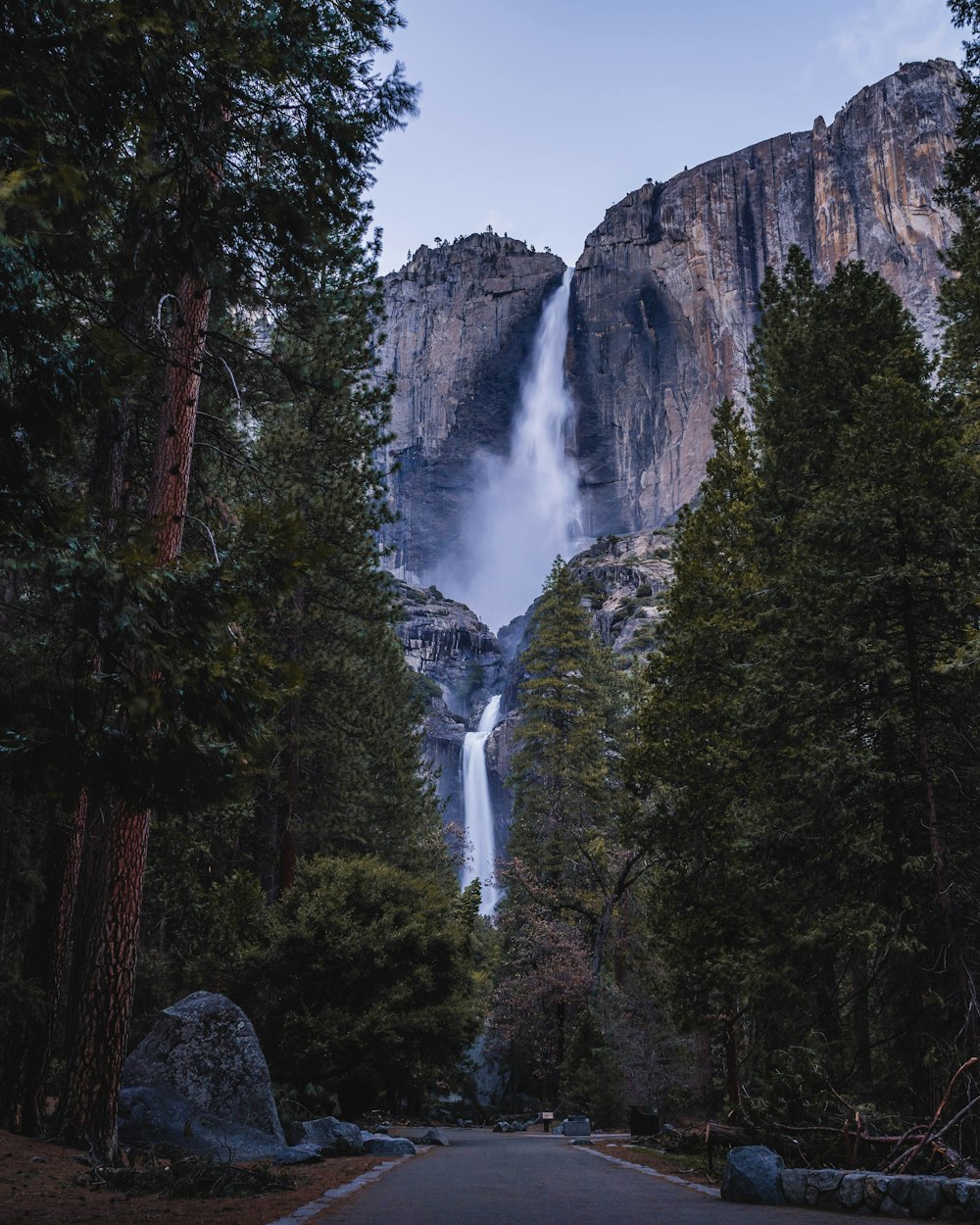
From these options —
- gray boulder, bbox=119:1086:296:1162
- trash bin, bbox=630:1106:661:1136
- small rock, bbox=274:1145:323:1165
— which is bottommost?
trash bin, bbox=630:1106:661:1136

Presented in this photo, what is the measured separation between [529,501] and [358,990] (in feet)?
358

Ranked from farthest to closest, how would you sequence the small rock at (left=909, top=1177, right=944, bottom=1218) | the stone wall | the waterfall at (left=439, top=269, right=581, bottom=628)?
1. the waterfall at (left=439, top=269, right=581, bottom=628)
2. the small rock at (left=909, top=1177, right=944, bottom=1218)
3. the stone wall

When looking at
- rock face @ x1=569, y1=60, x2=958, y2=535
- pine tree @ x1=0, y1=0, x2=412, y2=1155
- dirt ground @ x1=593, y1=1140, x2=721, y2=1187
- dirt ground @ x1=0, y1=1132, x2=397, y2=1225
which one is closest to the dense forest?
pine tree @ x1=0, y1=0, x2=412, y2=1155

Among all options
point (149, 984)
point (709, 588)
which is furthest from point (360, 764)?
point (709, 588)

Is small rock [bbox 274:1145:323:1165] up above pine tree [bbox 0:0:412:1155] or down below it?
below

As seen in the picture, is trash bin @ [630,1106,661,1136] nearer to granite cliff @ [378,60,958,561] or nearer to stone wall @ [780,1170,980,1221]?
stone wall @ [780,1170,980,1221]

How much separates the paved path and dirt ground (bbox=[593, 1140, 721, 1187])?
448 mm

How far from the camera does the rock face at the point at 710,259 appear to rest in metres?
80.8

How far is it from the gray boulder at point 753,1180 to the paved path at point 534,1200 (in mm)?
158

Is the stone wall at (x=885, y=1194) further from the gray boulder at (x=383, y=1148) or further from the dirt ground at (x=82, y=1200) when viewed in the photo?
the gray boulder at (x=383, y=1148)

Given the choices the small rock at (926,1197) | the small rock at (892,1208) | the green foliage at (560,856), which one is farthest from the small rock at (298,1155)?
the green foliage at (560,856)

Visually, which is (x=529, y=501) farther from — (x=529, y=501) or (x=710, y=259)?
(x=710, y=259)

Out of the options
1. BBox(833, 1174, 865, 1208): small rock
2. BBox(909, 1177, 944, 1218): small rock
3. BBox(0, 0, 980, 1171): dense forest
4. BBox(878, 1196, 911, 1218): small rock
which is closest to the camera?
BBox(0, 0, 980, 1171): dense forest

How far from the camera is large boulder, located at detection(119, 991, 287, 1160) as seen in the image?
8656 mm
